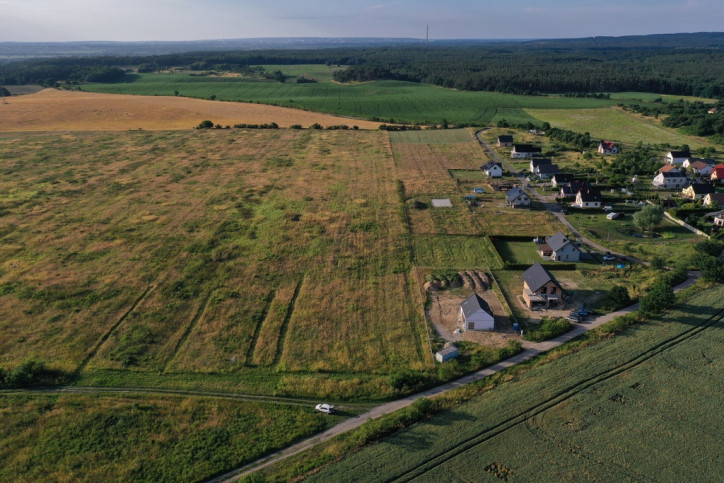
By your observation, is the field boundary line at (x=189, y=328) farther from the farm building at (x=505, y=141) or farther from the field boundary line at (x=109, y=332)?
the farm building at (x=505, y=141)

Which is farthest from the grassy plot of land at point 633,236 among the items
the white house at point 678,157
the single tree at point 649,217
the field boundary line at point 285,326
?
the field boundary line at point 285,326

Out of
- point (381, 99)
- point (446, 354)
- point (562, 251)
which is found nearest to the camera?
point (446, 354)

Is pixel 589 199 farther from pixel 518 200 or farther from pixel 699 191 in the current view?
pixel 699 191

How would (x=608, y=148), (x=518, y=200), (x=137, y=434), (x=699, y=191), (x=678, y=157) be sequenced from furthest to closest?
1. (x=608, y=148)
2. (x=678, y=157)
3. (x=699, y=191)
4. (x=518, y=200)
5. (x=137, y=434)

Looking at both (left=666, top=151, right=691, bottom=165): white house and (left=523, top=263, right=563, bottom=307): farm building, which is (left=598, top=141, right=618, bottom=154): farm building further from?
(left=523, top=263, right=563, bottom=307): farm building

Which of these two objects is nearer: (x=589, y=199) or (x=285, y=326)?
(x=285, y=326)

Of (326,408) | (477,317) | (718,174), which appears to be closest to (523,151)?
(718,174)
